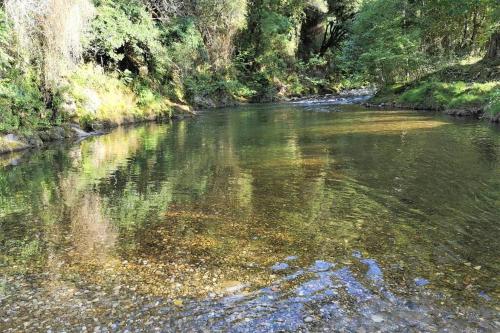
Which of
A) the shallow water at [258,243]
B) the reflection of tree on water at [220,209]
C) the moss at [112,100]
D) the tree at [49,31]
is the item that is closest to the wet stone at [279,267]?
the shallow water at [258,243]

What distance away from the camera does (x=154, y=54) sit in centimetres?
2733

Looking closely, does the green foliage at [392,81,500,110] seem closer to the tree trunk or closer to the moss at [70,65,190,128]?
the tree trunk

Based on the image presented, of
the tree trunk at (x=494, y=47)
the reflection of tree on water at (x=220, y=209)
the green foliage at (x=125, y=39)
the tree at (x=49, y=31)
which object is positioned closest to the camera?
the reflection of tree on water at (x=220, y=209)

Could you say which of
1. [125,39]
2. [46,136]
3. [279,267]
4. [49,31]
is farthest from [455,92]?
[279,267]

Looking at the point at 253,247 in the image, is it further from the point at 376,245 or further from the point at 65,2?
the point at 65,2

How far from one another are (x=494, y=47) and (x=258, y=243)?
82.3 ft

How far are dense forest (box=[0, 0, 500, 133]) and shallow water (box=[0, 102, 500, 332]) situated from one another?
6.48 metres

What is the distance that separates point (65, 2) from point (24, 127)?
15.4ft

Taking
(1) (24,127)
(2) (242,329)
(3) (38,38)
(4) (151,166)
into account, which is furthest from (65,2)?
(2) (242,329)

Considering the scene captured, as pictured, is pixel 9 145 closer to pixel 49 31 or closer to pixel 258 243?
pixel 49 31

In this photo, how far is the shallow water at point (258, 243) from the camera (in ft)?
14.6

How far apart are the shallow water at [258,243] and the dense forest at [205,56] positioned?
6480 millimetres

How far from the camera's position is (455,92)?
24.4 metres

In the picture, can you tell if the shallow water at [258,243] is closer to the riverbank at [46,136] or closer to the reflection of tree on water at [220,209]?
the reflection of tree on water at [220,209]
